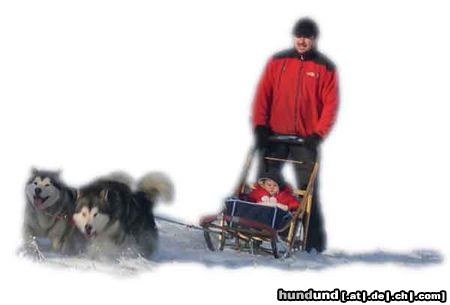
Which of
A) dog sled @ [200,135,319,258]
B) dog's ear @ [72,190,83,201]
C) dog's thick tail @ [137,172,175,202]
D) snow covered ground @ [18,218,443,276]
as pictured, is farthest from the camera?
dog sled @ [200,135,319,258]

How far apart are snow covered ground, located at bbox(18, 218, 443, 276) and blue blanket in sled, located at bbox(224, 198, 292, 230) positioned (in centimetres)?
26

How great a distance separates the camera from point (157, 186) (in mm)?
7184

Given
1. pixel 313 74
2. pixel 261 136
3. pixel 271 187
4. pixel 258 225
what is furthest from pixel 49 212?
pixel 313 74

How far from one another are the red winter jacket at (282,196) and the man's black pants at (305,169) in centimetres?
31

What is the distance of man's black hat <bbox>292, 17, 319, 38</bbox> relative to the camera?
8.02m

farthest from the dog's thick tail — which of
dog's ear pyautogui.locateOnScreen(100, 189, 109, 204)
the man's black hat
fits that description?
the man's black hat

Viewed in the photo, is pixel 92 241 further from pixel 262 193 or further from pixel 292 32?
pixel 292 32

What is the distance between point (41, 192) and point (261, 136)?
6.66ft

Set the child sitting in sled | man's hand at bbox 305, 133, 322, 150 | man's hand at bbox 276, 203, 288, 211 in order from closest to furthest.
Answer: man's hand at bbox 276, 203, 288, 211 < the child sitting in sled < man's hand at bbox 305, 133, 322, 150

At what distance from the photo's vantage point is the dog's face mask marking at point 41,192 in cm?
683

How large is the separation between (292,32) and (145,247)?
2.23 m

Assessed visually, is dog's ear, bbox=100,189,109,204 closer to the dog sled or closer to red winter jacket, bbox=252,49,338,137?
the dog sled

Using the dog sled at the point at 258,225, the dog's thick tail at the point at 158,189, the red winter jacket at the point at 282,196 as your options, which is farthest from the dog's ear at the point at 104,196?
the red winter jacket at the point at 282,196

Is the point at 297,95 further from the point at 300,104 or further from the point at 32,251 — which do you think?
the point at 32,251
